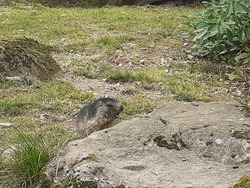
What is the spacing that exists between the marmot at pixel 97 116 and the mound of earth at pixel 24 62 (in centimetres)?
179

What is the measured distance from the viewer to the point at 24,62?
20.4 feet

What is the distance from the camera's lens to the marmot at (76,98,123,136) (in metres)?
4.37

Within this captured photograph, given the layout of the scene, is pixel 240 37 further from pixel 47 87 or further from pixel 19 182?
pixel 19 182

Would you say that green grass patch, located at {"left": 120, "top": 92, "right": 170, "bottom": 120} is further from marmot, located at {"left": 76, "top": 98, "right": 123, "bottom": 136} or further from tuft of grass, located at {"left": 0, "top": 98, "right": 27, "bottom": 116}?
tuft of grass, located at {"left": 0, "top": 98, "right": 27, "bottom": 116}

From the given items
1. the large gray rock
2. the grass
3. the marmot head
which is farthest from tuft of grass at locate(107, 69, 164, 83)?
the large gray rock

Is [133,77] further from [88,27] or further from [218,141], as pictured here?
[88,27]

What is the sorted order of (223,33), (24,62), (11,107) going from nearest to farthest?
(11,107) < (24,62) < (223,33)

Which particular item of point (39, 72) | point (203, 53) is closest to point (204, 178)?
point (39, 72)

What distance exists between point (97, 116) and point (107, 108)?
15 centimetres

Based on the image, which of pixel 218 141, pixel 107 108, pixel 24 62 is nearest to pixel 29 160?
pixel 218 141

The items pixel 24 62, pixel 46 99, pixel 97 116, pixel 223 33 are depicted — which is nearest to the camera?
pixel 97 116

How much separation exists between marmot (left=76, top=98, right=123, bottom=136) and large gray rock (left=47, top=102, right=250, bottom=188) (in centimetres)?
73

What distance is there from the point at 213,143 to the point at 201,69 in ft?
12.2

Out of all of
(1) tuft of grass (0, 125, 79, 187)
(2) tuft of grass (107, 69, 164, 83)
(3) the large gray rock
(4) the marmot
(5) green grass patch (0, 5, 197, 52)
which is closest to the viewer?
(3) the large gray rock
